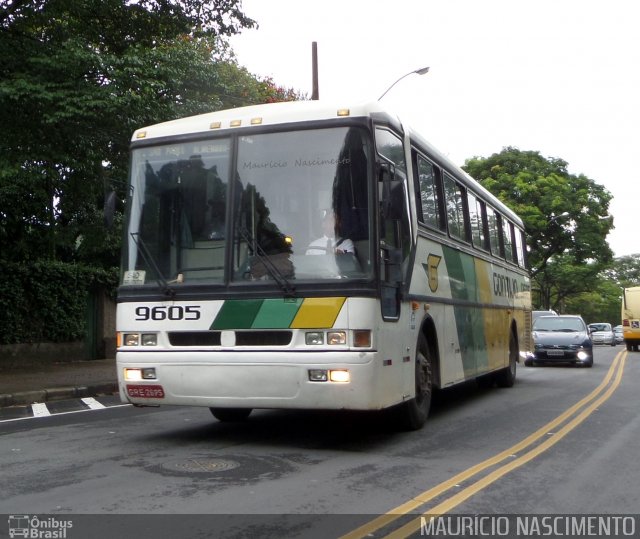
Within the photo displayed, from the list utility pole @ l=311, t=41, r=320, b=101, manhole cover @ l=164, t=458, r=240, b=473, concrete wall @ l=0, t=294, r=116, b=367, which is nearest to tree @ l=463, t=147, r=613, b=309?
utility pole @ l=311, t=41, r=320, b=101

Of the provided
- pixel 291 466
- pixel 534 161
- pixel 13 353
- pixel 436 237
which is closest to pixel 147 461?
pixel 291 466

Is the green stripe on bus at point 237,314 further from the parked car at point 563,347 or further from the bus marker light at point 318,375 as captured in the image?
the parked car at point 563,347

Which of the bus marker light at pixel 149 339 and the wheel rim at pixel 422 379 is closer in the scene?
the bus marker light at pixel 149 339

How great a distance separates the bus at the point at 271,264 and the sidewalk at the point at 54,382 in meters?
6.08

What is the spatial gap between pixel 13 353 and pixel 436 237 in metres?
12.7

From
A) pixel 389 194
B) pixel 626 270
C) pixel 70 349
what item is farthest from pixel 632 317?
pixel 626 270

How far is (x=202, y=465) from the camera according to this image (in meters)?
7.00

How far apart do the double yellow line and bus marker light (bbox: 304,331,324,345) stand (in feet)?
5.76

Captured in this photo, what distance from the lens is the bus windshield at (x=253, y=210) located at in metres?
7.67

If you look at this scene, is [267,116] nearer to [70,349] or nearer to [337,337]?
[337,337]

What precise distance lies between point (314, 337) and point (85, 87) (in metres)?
8.43

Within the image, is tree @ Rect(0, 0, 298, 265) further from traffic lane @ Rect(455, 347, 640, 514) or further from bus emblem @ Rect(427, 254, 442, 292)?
traffic lane @ Rect(455, 347, 640, 514)

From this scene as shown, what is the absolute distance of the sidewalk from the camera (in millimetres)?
13469

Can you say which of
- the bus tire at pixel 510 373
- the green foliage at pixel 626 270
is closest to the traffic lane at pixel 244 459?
Answer: the bus tire at pixel 510 373
